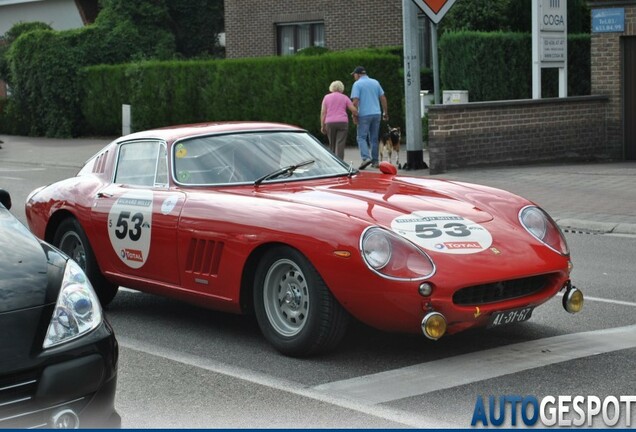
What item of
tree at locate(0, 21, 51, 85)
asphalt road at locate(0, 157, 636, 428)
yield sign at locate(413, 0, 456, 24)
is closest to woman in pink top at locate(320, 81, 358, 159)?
yield sign at locate(413, 0, 456, 24)

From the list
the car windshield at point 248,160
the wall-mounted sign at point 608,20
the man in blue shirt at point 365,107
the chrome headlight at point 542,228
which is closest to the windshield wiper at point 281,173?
the car windshield at point 248,160

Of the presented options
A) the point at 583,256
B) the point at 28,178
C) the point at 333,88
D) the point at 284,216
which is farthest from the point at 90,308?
the point at 28,178

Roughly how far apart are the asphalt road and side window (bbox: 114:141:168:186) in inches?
39.5

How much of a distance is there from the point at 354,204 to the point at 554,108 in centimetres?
1458

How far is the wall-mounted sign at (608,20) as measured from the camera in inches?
808

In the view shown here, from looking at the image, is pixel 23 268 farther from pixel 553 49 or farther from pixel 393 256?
pixel 553 49

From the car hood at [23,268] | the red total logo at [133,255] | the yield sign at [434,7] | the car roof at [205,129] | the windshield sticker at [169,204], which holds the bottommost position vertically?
the red total logo at [133,255]

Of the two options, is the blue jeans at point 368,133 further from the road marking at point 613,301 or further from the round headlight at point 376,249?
the round headlight at point 376,249

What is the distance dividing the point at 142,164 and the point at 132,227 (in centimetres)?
59

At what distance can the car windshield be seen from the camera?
766 cm

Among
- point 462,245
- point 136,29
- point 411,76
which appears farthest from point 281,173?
point 136,29

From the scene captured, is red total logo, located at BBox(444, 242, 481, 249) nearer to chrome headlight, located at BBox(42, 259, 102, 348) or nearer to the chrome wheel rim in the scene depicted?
the chrome wheel rim

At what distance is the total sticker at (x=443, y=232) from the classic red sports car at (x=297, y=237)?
12mm

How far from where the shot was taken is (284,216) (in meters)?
6.73
